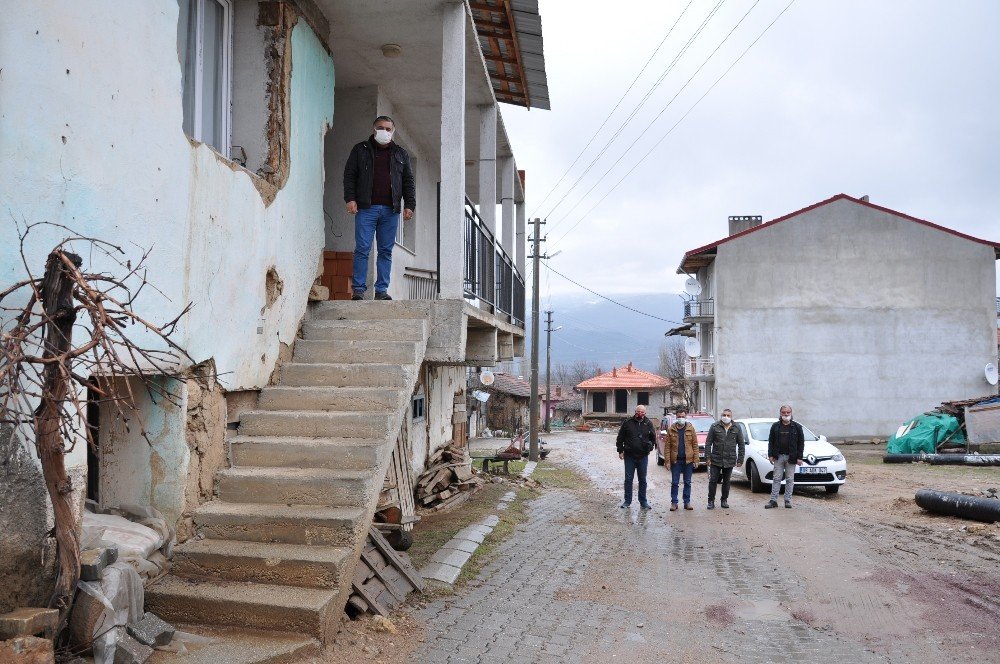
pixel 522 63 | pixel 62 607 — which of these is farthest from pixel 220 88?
pixel 522 63

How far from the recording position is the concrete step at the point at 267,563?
4973 mm

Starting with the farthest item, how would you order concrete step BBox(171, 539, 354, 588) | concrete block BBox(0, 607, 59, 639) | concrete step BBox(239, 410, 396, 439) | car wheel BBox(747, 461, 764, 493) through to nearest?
1. car wheel BBox(747, 461, 764, 493)
2. concrete step BBox(239, 410, 396, 439)
3. concrete step BBox(171, 539, 354, 588)
4. concrete block BBox(0, 607, 59, 639)

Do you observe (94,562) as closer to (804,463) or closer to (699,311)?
(804,463)

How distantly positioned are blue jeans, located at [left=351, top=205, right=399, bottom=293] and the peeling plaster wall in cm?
67

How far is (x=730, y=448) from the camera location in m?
13.3

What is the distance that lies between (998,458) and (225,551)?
21844 millimetres

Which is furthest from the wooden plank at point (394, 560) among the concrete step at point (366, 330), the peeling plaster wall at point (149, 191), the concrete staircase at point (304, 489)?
the concrete step at point (366, 330)

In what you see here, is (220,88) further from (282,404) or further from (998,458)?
(998,458)

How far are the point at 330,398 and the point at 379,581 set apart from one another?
1.56 m

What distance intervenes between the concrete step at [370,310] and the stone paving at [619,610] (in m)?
2.61

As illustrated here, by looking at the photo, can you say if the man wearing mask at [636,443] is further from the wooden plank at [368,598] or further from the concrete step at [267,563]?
the concrete step at [267,563]

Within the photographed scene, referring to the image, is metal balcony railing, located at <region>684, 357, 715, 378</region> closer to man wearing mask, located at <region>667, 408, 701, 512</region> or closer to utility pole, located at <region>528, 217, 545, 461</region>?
utility pole, located at <region>528, 217, 545, 461</region>

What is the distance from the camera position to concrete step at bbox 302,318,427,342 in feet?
23.6

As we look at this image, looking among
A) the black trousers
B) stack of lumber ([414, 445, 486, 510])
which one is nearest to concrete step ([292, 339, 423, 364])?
stack of lumber ([414, 445, 486, 510])
